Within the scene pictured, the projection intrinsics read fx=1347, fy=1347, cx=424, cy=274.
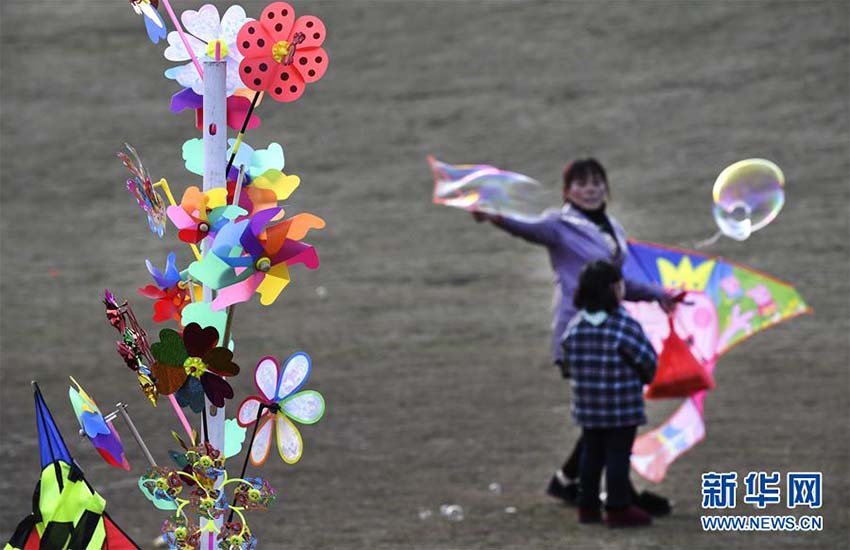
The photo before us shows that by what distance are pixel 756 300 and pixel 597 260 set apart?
98 cm

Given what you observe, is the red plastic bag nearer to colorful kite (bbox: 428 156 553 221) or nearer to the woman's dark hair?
the woman's dark hair

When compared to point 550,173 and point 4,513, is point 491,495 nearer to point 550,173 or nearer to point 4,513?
point 4,513

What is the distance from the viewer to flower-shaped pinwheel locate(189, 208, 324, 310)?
9.24 feet

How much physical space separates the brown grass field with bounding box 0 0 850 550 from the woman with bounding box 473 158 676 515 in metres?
0.23

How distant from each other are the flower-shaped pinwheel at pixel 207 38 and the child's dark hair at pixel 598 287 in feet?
8.27

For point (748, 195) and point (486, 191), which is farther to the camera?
point (748, 195)

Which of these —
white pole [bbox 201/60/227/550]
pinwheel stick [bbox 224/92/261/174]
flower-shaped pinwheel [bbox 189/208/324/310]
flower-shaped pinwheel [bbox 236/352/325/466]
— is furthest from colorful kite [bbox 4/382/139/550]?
pinwheel stick [bbox 224/92/261/174]

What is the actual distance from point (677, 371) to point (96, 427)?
3257 millimetres

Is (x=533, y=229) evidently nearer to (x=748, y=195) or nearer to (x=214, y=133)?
(x=748, y=195)

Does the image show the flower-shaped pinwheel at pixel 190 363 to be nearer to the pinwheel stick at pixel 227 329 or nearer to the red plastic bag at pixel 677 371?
the pinwheel stick at pixel 227 329

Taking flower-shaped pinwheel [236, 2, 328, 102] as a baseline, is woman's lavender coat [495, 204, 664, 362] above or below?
below

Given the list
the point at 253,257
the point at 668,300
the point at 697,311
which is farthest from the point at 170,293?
the point at 697,311

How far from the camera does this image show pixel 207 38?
3029mm

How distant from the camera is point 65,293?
32.5 ft
